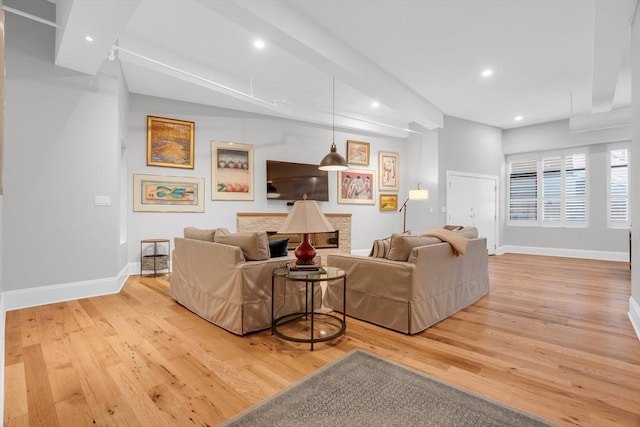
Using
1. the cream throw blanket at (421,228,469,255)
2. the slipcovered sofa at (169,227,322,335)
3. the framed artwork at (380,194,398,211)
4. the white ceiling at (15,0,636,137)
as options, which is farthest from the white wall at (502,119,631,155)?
the slipcovered sofa at (169,227,322,335)

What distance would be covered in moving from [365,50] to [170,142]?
3495 mm

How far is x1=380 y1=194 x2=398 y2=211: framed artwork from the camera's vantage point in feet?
26.3

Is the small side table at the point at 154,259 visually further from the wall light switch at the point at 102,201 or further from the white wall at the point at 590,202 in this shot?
the white wall at the point at 590,202

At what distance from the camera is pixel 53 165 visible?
144 inches

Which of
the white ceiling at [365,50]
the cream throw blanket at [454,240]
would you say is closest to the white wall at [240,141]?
the white ceiling at [365,50]

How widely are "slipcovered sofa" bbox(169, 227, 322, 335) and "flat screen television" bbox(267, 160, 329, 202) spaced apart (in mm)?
3153

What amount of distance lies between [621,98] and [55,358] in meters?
9.19

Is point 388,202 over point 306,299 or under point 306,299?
over

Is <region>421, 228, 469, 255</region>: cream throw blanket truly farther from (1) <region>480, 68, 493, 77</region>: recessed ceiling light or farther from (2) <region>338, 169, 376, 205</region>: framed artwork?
(2) <region>338, 169, 376, 205</region>: framed artwork

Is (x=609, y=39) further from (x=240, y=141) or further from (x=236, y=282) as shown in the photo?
(x=240, y=141)

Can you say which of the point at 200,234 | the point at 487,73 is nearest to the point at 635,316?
the point at 487,73

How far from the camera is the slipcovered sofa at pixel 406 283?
2.78 meters

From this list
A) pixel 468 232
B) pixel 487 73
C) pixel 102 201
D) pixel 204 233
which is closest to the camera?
pixel 204 233

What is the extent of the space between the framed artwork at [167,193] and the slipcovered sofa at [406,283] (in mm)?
3340
